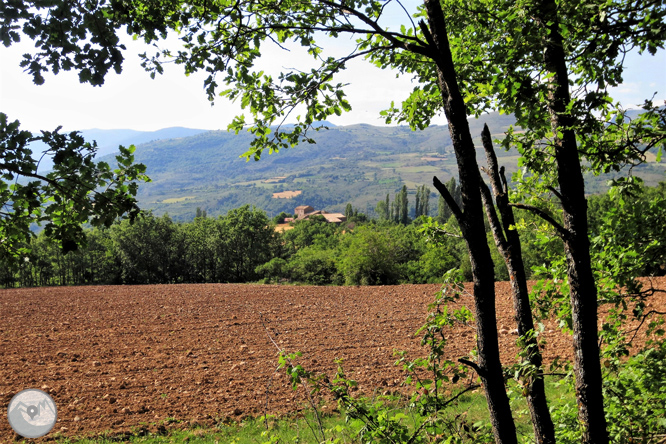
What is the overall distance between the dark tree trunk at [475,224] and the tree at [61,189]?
1849mm

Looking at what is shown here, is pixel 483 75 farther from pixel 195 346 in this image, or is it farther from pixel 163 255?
pixel 163 255

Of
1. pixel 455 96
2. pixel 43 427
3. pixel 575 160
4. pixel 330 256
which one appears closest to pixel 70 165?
pixel 455 96

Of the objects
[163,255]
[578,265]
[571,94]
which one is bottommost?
[163,255]

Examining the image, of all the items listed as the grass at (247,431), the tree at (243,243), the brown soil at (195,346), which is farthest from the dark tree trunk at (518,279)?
the tree at (243,243)

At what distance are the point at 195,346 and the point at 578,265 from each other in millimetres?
10734

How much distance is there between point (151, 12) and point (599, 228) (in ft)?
12.8

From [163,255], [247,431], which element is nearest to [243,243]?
[163,255]

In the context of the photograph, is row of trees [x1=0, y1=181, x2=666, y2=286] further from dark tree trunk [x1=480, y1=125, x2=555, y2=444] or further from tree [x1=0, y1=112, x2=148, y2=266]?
tree [x1=0, y1=112, x2=148, y2=266]

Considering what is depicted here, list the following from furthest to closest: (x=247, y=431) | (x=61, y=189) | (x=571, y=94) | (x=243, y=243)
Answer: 1. (x=243, y=243)
2. (x=247, y=431)
3. (x=571, y=94)
4. (x=61, y=189)

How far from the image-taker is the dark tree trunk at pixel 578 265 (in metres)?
2.92

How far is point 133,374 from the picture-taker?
9539mm

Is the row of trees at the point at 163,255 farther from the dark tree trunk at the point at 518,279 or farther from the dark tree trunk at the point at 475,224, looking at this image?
the dark tree trunk at the point at 475,224

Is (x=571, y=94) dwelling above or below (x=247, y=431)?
above

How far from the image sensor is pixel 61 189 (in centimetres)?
233
